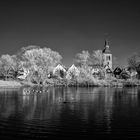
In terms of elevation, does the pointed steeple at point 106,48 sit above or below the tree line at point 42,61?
above

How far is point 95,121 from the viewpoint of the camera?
56.9ft

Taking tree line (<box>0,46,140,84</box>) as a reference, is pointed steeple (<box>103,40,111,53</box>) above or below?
above

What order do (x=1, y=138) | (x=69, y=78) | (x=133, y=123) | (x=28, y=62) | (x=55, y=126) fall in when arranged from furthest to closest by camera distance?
(x=69, y=78) < (x=28, y=62) < (x=133, y=123) < (x=55, y=126) < (x=1, y=138)

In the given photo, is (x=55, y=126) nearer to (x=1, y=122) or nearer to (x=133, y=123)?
(x=1, y=122)

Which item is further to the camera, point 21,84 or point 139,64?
point 139,64

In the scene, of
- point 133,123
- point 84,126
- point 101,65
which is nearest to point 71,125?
point 84,126

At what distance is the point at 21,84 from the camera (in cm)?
8325

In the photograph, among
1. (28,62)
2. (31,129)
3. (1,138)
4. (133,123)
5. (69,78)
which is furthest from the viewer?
(69,78)

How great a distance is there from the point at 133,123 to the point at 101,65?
8902cm

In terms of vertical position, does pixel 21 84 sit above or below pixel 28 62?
below

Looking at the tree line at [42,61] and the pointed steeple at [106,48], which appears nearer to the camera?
the tree line at [42,61]

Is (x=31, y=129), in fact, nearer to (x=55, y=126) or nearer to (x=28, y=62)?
(x=55, y=126)

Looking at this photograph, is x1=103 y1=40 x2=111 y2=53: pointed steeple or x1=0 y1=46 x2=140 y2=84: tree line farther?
x1=103 y1=40 x2=111 y2=53: pointed steeple

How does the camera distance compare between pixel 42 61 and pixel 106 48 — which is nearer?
pixel 42 61
